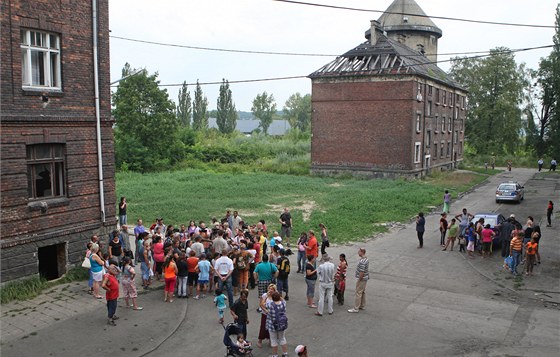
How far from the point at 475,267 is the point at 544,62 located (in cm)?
5802

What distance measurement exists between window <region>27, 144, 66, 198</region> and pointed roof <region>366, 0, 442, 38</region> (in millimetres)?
47080

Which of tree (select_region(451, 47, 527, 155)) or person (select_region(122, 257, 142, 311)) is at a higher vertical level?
tree (select_region(451, 47, 527, 155))

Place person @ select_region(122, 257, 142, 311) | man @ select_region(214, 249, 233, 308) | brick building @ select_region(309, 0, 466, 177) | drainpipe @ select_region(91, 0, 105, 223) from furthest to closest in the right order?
brick building @ select_region(309, 0, 466, 177) → drainpipe @ select_region(91, 0, 105, 223) → man @ select_region(214, 249, 233, 308) → person @ select_region(122, 257, 142, 311)

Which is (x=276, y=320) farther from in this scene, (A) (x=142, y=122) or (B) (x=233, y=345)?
(A) (x=142, y=122)

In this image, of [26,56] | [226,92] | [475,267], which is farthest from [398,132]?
[226,92]

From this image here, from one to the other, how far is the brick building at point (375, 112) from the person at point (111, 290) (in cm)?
3296

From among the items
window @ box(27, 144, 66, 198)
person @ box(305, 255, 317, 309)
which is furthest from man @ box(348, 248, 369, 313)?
window @ box(27, 144, 66, 198)

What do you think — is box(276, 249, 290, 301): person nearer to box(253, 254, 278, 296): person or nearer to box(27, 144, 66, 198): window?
box(253, 254, 278, 296): person

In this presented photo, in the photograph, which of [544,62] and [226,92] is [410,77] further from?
[226,92]

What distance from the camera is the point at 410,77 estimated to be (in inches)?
1591

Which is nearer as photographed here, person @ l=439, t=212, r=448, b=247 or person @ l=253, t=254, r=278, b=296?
person @ l=253, t=254, r=278, b=296

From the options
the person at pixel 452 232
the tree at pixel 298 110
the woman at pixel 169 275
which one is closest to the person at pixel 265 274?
the woman at pixel 169 275

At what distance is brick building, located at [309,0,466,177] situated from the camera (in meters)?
41.3

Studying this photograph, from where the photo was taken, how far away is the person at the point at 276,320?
10117mm
